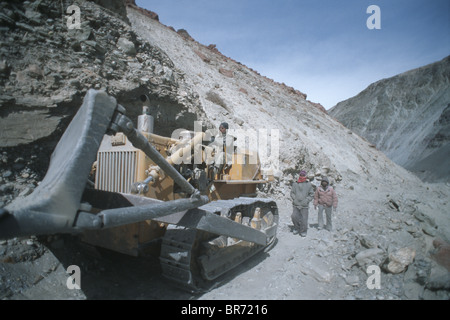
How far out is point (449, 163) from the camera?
28766 millimetres

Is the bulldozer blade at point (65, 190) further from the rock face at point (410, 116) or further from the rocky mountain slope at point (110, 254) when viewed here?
the rock face at point (410, 116)

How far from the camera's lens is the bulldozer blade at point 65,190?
4.93 ft

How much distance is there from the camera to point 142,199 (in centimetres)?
298

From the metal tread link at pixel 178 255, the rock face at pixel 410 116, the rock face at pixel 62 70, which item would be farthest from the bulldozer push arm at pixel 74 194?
the rock face at pixel 410 116

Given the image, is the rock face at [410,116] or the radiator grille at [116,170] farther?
the rock face at [410,116]

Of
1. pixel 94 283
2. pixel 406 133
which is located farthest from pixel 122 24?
pixel 406 133

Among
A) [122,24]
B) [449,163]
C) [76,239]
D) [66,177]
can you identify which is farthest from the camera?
[449,163]

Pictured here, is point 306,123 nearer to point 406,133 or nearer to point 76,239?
point 76,239

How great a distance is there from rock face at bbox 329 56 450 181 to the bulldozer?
34213mm

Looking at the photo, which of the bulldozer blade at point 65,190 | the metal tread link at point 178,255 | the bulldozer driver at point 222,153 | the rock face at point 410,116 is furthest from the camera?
the rock face at point 410,116

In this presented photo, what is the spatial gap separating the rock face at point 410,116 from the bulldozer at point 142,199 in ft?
112

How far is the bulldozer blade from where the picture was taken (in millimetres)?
1503

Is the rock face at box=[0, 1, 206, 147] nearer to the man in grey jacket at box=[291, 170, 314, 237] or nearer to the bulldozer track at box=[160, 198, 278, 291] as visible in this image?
the bulldozer track at box=[160, 198, 278, 291]
